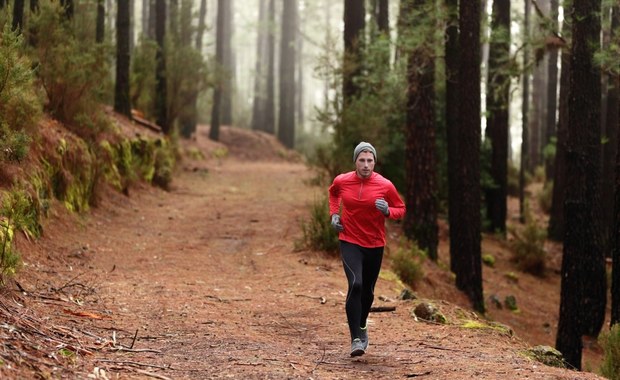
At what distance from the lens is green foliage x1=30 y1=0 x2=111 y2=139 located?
1302cm

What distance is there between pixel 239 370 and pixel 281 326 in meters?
2.17

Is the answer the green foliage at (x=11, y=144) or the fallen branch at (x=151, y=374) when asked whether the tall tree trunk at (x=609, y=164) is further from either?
the fallen branch at (x=151, y=374)

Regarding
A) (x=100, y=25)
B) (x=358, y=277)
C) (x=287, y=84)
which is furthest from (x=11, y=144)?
(x=287, y=84)

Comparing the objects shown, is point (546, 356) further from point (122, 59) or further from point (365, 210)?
point (122, 59)

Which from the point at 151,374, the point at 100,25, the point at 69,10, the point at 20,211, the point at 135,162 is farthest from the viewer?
the point at 100,25

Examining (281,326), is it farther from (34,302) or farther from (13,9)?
(13,9)

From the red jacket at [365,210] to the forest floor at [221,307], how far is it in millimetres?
1035

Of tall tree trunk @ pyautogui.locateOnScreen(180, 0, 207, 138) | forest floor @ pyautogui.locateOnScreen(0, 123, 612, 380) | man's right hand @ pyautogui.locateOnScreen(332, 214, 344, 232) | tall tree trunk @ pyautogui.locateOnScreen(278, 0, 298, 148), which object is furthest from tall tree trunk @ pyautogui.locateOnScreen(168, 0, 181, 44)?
man's right hand @ pyautogui.locateOnScreen(332, 214, 344, 232)

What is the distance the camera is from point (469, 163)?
496 inches

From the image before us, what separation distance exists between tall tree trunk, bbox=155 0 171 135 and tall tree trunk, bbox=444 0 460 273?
32.6ft

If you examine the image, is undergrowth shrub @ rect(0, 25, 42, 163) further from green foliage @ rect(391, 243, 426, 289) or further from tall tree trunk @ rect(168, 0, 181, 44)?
tall tree trunk @ rect(168, 0, 181, 44)

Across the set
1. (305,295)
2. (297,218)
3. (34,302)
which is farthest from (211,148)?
(34,302)

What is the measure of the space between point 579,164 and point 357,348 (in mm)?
5280

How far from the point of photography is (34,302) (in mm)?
6957
